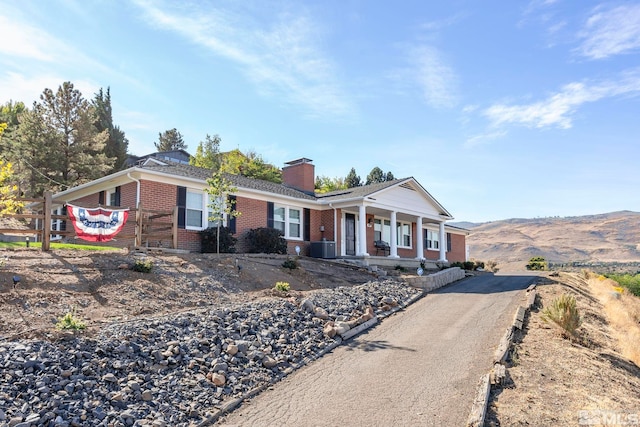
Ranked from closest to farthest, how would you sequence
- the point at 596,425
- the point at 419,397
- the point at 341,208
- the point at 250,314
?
the point at 596,425 < the point at 419,397 < the point at 250,314 < the point at 341,208

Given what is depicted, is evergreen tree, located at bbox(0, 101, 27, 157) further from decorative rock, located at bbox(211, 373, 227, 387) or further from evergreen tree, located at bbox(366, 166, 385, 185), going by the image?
evergreen tree, located at bbox(366, 166, 385, 185)

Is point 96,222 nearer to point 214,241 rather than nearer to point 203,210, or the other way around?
point 214,241

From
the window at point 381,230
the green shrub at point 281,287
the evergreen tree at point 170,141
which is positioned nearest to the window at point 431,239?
the window at point 381,230

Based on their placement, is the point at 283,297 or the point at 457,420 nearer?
the point at 457,420

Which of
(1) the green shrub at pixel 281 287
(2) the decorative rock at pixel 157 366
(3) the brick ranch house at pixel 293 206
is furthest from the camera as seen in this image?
(3) the brick ranch house at pixel 293 206

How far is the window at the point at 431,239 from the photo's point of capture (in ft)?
102

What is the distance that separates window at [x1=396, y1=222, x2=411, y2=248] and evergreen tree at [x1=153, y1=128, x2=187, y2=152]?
42.7 meters

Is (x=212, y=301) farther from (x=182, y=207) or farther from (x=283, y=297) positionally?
(x=182, y=207)

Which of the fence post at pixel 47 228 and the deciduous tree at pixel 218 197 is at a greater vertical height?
the deciduous tree at pixel 218 197

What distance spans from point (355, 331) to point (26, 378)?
6.29 m

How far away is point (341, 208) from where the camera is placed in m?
23.0

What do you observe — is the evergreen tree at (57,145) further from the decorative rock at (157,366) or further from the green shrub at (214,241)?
the decorative rock at (157,366)

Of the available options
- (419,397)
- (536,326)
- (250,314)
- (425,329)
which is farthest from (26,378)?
(536,326)

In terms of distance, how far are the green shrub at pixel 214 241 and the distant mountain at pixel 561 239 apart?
255 feet
